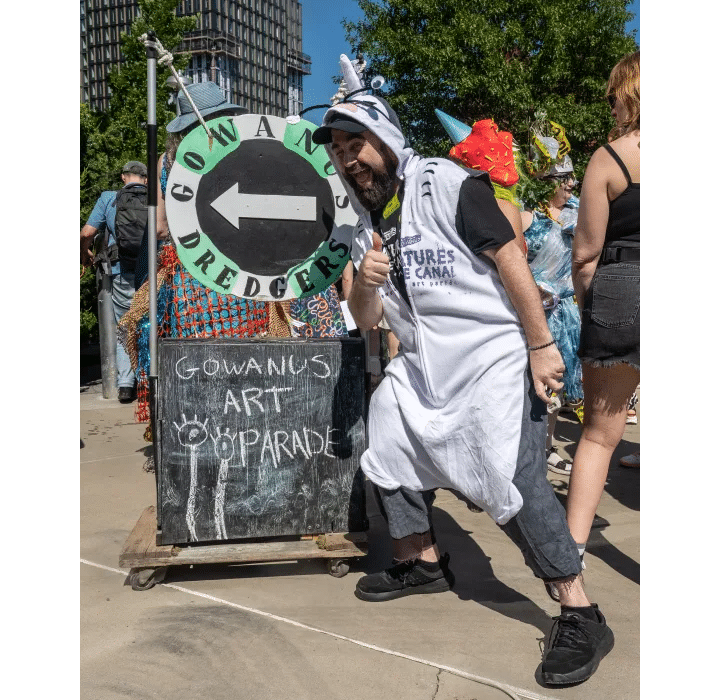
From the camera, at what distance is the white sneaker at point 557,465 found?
4.86 meters

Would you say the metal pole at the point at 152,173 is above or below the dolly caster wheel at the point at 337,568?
above

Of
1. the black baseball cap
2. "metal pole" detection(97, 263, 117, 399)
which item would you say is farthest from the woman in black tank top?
"metal pole" detection(97, 263, 117, 399)

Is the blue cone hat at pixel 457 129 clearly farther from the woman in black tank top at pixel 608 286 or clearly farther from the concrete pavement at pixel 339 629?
the concrete pavement at pixel 339 629

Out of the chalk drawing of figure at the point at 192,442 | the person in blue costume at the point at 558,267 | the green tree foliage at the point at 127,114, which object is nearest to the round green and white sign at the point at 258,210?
the chalk drawing of figure at the point at 192,442

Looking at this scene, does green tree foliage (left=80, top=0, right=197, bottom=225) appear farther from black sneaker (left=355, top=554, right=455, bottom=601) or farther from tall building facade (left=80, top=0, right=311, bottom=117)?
black sneaker (left=355, top=554, right=455, bottom=601)

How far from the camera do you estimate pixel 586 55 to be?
17.4 meters

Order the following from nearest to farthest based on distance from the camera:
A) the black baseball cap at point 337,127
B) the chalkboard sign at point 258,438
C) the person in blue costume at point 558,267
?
the black baseball cap at point 337,127 < the chalkboard sign at point 258,438 < the person in blue costume at point 558,267

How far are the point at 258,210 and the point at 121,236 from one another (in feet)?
11.7

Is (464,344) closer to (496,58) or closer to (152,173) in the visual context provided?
(152,173)

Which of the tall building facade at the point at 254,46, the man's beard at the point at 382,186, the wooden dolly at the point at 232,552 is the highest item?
the tall building facade at the point at 254,46

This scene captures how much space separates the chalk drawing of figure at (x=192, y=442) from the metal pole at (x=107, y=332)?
4474 mm

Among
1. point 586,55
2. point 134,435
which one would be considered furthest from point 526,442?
point 586,55

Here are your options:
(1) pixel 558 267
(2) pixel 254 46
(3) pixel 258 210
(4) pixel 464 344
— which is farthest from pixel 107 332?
(4) pixel 464 344

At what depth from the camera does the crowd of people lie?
2607mm
